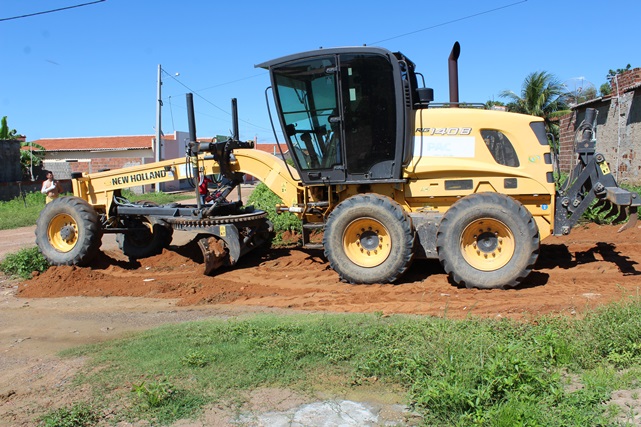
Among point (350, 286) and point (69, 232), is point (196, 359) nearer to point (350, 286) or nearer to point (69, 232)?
point (350, 286)

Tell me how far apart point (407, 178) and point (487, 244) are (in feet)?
4.74

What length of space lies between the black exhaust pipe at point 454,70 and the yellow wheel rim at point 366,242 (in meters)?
2.52

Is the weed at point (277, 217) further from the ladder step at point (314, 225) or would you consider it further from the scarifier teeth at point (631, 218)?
the scarifier teeth at point (631, 218)

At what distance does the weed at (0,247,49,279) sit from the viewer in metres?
9.68

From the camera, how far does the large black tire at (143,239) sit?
10.4m

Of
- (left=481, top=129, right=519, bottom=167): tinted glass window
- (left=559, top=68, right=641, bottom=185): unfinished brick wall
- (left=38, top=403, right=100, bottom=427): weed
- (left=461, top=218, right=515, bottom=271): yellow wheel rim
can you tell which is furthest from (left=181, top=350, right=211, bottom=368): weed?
(left=559, top=68, right=641, bottom=185): unfinished brick wall

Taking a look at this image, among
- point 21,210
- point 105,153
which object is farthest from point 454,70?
point 105,153

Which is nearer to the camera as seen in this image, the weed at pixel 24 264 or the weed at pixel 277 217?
the weed at pixel 24 264

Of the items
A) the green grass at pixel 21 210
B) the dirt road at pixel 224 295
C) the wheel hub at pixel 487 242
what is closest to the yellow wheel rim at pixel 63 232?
the dirt road at pixel 224 295

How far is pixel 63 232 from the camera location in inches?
382

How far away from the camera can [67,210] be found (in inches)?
380

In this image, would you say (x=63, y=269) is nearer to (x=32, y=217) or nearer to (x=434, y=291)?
(x=434, y=291)

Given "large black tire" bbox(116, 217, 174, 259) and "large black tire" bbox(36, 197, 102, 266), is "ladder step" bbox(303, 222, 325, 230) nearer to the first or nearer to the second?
"large black tire" bbox(116, 217, 174, 259)

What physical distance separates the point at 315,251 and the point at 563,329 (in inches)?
221
